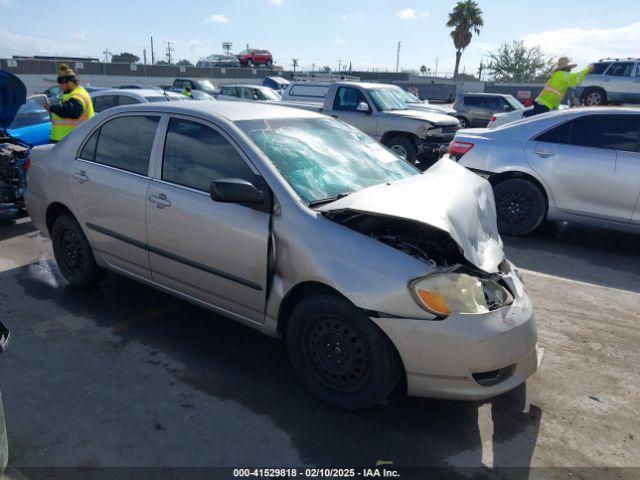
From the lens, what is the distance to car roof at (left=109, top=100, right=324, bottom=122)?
3.63m

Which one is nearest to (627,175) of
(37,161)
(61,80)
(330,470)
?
(330,470)

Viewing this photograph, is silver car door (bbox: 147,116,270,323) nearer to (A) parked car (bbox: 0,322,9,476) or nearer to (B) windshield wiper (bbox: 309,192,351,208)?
(B) windshield wiper (bbox: 309,192,351,208)

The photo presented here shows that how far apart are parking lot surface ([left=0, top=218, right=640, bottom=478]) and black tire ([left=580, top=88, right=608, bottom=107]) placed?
17961 millimetres

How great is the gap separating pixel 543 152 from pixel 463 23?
4669 centimetres

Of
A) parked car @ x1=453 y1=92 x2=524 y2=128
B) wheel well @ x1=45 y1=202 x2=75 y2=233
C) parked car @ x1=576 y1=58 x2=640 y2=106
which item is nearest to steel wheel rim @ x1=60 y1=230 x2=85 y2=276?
wheel well @ x1=45 y1=202 x2=75 y2=233

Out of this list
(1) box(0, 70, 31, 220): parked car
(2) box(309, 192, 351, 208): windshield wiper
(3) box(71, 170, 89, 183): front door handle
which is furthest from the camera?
(1) box(0, 70, 31, 220): parked car

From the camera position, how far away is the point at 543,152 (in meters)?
6.26

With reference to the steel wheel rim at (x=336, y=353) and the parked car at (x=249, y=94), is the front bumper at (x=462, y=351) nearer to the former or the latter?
the steel wheel rim at (x=336, y=353)

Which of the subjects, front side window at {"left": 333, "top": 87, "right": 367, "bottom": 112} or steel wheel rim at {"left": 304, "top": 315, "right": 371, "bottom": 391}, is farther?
front side window at {"left": 333, "top": 87, "right": 367, "bottom": 112}

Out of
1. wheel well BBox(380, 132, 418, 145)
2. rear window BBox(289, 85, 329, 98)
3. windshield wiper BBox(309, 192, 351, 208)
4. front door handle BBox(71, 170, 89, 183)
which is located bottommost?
wheel well BBox(380, 132, 418, 145)

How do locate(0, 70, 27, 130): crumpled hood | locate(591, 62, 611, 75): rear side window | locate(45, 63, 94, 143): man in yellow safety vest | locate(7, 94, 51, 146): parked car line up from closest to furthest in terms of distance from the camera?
locate(0, 70, 27, 130): crumpled hood
locate(45, 63, 94, 143): man in yellow safety vest
locate(7, 94, 51, 146): parked car
locate(591, 62, 611, 75): rear side window

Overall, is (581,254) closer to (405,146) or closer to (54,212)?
(405,146)

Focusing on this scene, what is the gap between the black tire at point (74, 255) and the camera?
4.42 meters

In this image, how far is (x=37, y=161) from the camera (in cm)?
471
